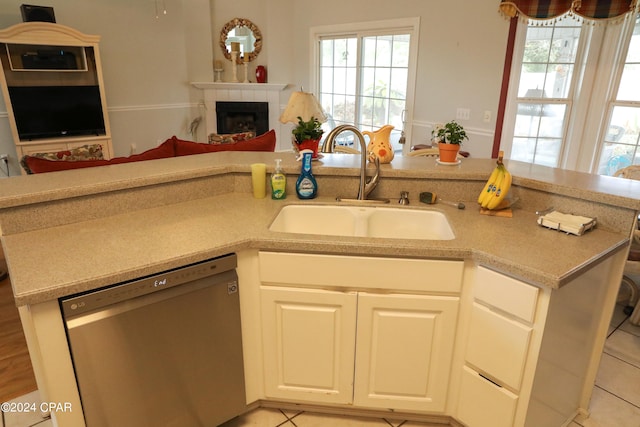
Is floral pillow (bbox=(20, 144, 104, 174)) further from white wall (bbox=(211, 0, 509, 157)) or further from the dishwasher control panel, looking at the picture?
white wall (bbox=(211, 0, 509, 157))

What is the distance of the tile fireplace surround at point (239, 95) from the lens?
611 cm

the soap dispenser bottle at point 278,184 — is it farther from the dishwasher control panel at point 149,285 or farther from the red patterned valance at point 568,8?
the red patterned valance at point 568,8

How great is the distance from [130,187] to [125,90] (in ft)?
14.1

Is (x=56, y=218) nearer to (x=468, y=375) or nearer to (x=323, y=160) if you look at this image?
(x=323, y=160)

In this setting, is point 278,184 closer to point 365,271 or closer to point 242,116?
point 365,271

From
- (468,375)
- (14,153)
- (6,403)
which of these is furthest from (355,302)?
(14,153)

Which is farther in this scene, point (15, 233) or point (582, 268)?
point (15, 233)

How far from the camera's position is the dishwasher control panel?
1269 millimetres

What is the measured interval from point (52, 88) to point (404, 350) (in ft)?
A: 16.0

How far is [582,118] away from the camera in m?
3.78

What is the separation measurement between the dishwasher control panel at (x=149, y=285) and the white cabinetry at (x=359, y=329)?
14 centimetres

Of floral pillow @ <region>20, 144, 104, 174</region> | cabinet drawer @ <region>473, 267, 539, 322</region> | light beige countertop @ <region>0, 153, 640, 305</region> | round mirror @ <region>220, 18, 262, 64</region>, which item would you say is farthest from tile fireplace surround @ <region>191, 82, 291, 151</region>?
cabinet drawer @ <region>473, 267, 539, 322</region>

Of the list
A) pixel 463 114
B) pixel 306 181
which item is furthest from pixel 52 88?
pixel 463 114

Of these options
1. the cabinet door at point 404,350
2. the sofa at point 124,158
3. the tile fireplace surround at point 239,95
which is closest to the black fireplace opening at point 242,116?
the tile fireplace surround at point 239,95
